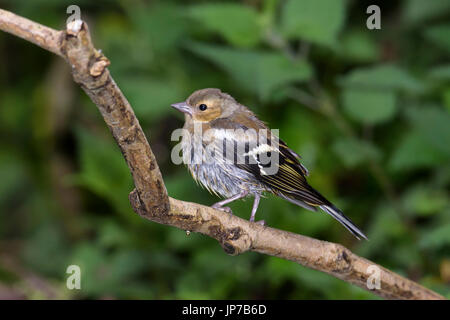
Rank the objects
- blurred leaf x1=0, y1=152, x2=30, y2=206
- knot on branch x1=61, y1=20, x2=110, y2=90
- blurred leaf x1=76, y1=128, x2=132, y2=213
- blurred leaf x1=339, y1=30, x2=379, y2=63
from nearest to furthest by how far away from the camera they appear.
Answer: knot on branch x1=61, y1=20, x2=110, y2=90 < blurred leaf x1=76, y1=128, x2=132, y2=213 < blurred leaf x1=339, y1=30, x2=379, y2=63 < blurred leaf x1=0, y1=152, x2=30, y2=206

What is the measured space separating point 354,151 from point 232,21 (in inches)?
56.9

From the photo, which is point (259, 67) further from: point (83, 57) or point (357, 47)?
point (83, 57)

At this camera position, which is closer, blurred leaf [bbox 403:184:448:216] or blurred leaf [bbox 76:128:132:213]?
blurred leaf [bbox 403:184:448:216]

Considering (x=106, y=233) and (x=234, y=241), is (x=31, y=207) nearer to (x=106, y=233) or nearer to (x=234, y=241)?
(x=106, y=233)

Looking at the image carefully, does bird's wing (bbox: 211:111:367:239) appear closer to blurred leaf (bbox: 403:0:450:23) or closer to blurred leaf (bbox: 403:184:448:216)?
blurred leaf (bbox: 403:184:448:216)

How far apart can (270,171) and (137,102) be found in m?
2.23

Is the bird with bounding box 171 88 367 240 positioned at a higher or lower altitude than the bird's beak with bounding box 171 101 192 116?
lower

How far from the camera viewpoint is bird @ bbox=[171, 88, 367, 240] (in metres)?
3.66

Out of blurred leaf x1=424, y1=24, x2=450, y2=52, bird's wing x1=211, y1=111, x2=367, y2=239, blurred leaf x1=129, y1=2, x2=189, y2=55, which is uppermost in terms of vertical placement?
blurred leaf x1=129, y1=2, x2=189, y2=55

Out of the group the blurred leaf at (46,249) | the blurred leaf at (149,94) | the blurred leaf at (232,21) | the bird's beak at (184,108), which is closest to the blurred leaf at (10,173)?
the blurred leaf at (46,249)

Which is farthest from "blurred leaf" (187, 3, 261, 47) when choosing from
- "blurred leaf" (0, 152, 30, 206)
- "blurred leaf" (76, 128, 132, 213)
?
"blurred leaf" (0, 152, 30, 206)

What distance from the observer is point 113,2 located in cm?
729

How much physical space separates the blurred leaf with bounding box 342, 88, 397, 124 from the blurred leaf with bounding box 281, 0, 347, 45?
54cm

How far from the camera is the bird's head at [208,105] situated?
389 cm
